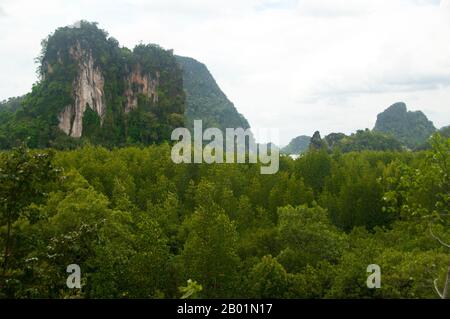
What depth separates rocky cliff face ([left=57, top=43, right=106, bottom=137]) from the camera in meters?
91.9

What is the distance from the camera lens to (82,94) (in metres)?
93.7

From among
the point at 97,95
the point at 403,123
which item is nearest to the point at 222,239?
the point at 97,95

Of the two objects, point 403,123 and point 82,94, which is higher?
point 403,123

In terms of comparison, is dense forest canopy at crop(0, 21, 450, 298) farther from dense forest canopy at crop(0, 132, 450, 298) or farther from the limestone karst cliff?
the limestone karst cliff

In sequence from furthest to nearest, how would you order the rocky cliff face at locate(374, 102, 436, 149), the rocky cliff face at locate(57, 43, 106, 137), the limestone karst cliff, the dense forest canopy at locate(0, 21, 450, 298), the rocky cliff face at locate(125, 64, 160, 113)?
the rocky cliff face at locate(374, 102, 436, 149), the rocky cliff face at locate(125, 64, 160, 113), the rocky cliff face at locate(57, 43, 106, 137), the limestone karst cliff, the dense forest canopy at locate(0, 21, 450, 298)

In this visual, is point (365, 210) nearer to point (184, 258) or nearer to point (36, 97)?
point (184, 258)

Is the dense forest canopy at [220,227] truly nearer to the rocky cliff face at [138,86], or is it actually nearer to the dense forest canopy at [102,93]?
the dense forest canopy at [102,93]

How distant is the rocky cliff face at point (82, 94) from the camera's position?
91.9 meters

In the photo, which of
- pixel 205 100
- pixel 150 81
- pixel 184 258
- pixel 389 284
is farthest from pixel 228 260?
pixel 205 100

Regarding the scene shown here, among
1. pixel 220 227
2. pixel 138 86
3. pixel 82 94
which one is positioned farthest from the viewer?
pixel 138 86

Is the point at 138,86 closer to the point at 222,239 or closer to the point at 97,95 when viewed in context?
the point at 97,95

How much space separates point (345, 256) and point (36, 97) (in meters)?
83.9

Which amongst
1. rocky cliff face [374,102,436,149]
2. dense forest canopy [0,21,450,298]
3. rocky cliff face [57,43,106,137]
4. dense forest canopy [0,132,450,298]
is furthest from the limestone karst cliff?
rocky cliff face [374,102,436,149]
